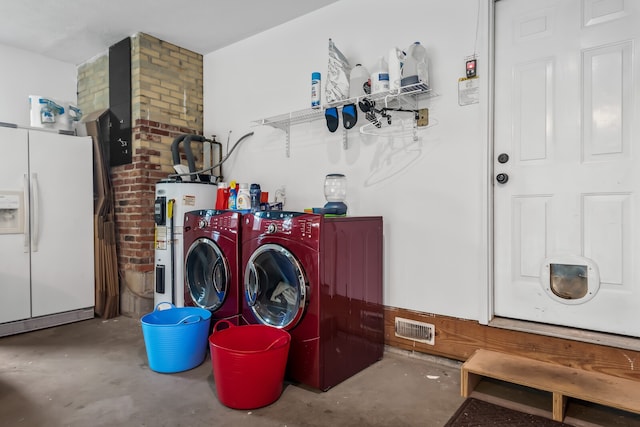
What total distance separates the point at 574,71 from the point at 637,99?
1.10ft

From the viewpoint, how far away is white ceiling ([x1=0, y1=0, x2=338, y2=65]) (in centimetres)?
306

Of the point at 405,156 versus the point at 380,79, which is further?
the point at 405,156

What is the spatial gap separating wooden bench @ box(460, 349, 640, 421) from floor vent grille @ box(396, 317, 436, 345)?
34 centimetres

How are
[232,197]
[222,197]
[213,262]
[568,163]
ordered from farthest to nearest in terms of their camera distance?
[222,197] < [232,197] < [213,262] < [568,163]

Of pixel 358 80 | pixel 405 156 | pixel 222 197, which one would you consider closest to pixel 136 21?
pixel 222 197

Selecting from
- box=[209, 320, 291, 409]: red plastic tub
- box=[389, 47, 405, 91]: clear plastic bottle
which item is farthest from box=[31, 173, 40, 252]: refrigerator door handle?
box=[389, 47, 405, 91]: clear plastic bottle

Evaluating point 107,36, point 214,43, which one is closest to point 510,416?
point 214,43

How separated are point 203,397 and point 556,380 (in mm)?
1768

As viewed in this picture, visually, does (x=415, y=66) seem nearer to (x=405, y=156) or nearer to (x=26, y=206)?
(x=405, y=156)

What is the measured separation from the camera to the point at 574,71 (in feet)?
7.04

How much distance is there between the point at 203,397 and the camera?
206 centimetres

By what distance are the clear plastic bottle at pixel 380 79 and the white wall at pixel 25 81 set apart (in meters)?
3.53

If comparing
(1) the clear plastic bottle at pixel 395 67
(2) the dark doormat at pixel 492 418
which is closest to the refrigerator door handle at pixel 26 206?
(1) the clear plastic bottle at pixel 395 67

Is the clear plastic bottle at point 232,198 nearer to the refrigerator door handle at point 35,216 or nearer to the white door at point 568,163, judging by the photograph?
the refrigerator door handle at point 35,216
